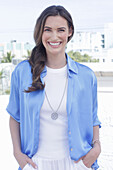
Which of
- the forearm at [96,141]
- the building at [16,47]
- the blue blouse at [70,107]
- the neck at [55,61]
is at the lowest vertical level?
the building at [16,47]

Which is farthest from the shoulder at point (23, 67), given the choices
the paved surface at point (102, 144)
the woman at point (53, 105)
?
the paved surface at point (102, 144)

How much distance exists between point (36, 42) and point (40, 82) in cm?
17

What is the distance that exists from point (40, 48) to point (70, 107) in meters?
0.27

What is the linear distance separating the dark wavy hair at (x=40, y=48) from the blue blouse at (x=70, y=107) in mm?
19

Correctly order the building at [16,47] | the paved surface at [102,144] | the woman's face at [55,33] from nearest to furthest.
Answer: the woman's face at [55,33]
the paved surface at [102,144]
the building at [16,47]

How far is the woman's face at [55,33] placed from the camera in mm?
843

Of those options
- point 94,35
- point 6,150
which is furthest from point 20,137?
point 94,35

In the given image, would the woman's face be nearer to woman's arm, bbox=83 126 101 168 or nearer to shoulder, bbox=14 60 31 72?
shoulder, bbox=14 60 31 72

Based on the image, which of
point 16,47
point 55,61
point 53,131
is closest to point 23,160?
point 53,131

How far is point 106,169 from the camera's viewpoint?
2402mm

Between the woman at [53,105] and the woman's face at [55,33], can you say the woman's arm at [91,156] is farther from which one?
the woman's face at [55,33]

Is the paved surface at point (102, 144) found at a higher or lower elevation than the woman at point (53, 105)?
lower

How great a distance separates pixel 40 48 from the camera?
96cm

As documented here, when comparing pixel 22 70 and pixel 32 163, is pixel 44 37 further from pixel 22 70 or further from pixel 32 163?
pixel 32 163
